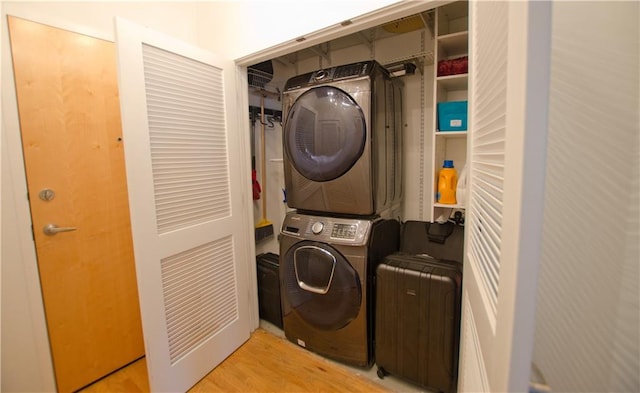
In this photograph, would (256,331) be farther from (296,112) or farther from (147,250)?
(296,112)

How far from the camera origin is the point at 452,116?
158 cm

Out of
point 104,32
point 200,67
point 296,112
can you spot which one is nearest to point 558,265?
point 296,112

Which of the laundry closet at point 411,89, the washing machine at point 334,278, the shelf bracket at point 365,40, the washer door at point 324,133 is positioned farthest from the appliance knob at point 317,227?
the shelf bracket at point 365,40

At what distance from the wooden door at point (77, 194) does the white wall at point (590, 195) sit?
206 centimetres

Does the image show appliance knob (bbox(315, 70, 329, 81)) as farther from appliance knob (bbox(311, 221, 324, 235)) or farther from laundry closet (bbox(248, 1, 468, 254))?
appliance knob (bbox(311, 221, 324, 235))

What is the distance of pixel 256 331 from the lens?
2.12 m

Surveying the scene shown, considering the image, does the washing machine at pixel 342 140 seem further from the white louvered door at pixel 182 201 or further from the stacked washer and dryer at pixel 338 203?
the white louvered door at pixel 182 201

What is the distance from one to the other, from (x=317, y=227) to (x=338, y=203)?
0.21m

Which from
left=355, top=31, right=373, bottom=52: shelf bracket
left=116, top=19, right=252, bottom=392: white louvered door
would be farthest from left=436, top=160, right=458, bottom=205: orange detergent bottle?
left=116, top=19, right=252, bottom=392: white louvered door

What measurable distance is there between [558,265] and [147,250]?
1.59m

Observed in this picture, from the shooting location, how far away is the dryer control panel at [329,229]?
1594mm

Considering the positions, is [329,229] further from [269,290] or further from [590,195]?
[590,195]

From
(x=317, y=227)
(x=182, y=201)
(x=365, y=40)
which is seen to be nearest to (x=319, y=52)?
(x=365, y=40)

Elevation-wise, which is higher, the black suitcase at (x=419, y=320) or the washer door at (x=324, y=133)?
the washer door at (x=324, y=133)
